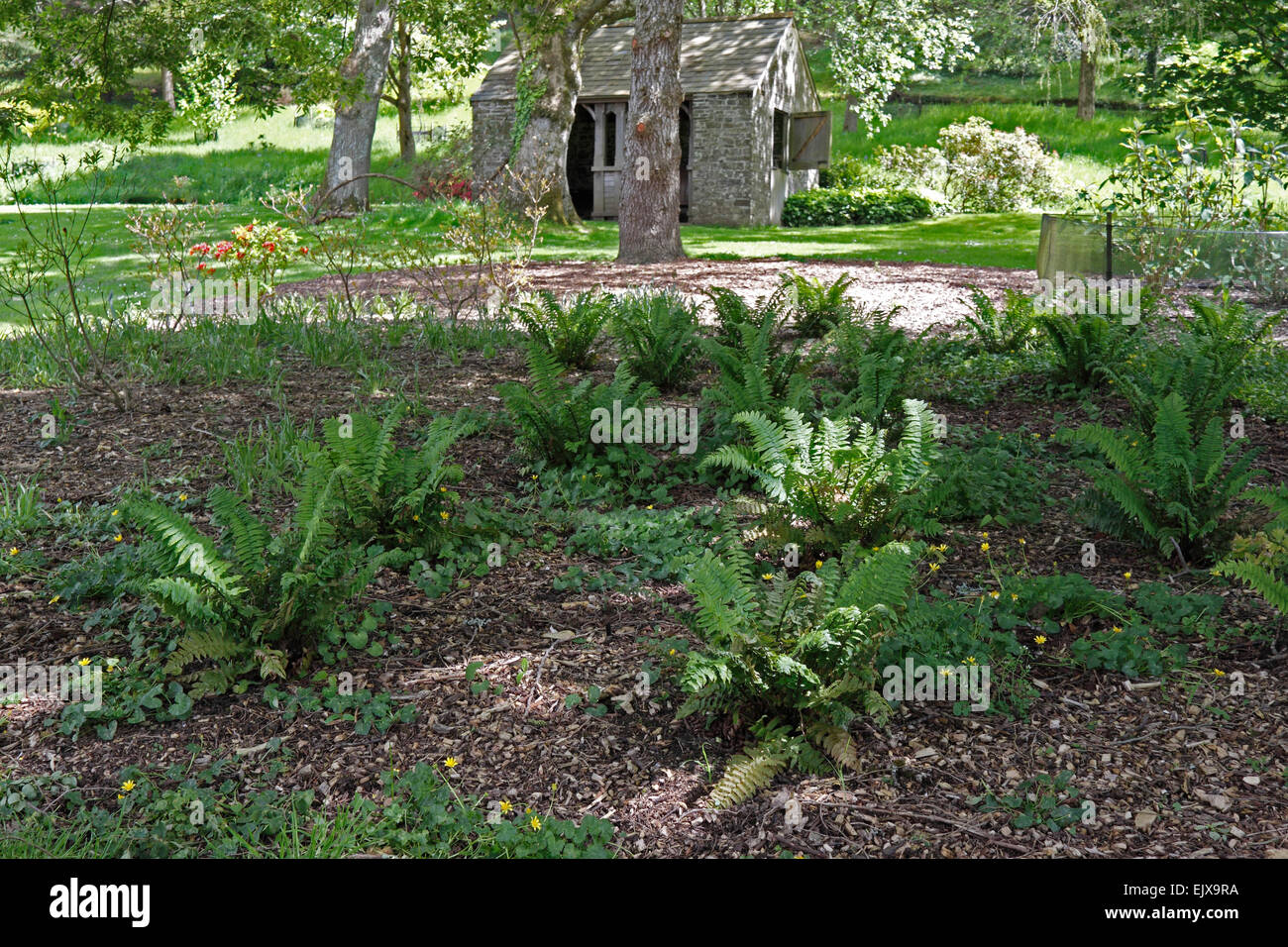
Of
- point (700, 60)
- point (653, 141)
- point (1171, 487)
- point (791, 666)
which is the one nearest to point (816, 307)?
point (1171, 487)

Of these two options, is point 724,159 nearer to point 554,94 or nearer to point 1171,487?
point 554,94

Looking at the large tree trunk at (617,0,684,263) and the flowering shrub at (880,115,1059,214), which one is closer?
the large tree trunk at (617,0,684,263)

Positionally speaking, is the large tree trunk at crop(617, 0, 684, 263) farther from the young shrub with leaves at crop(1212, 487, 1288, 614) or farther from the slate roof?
the young shrub with leaves at crop(1212, 487, 1288, 614)

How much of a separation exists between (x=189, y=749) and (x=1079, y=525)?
379 centimetres

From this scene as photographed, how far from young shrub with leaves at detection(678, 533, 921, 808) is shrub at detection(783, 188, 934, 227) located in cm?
2028

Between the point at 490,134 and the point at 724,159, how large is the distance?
16.9ft

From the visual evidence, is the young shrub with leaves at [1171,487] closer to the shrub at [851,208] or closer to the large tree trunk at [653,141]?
the large tree trunk at [653,141]

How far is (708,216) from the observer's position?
22297mm

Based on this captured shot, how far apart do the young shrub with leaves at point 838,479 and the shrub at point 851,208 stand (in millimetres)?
19053

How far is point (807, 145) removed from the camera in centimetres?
2372

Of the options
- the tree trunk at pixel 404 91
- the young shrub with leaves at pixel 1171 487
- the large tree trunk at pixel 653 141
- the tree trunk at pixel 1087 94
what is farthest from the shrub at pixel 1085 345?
the tree trunk at pixel 1087 94

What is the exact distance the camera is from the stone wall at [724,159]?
21.6 m

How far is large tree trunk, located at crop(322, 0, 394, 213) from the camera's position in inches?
763

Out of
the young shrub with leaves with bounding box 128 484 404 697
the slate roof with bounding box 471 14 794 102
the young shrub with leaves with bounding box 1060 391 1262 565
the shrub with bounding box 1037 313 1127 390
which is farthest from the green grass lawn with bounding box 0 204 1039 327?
the young shrub with leaves with bounding box 1060 391 1262 565
